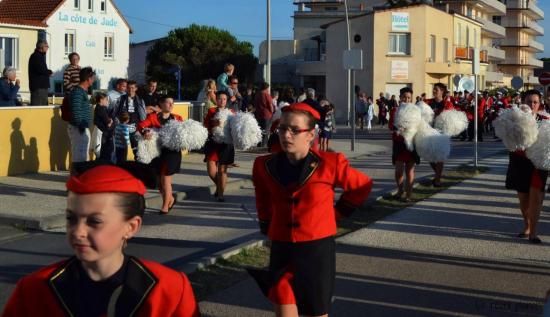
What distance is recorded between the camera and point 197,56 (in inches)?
2857

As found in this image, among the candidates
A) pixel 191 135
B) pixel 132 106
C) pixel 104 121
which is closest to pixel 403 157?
pixel 191 135

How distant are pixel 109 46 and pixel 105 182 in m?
61.0

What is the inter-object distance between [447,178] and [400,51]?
38.4 meters

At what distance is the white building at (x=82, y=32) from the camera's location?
55.8 m

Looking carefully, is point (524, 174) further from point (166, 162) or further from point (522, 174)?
point (166, 162)

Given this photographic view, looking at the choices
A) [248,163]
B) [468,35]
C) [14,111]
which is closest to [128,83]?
[14,111]

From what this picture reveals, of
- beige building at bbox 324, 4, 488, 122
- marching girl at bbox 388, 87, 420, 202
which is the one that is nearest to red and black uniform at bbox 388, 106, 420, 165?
marching girl at bbox 388, 87, 420, 202

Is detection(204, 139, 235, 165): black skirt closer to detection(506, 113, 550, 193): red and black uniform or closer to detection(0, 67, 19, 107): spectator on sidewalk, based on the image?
detection(506, 113, 550, 193): red and black uniform

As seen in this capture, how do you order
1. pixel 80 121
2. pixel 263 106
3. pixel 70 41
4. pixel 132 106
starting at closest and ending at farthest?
pixel 80 121
pixel 132 106
pixel 263 106
pixel 70 41

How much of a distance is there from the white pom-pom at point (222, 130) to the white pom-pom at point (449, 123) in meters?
3.77

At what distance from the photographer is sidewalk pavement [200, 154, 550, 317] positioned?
261 inches

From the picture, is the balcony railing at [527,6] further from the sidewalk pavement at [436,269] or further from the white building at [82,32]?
the sidewalk pavement at [436,269]

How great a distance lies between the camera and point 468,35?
65.6 metres

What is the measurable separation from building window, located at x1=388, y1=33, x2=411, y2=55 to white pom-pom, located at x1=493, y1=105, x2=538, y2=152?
44.6 meters
